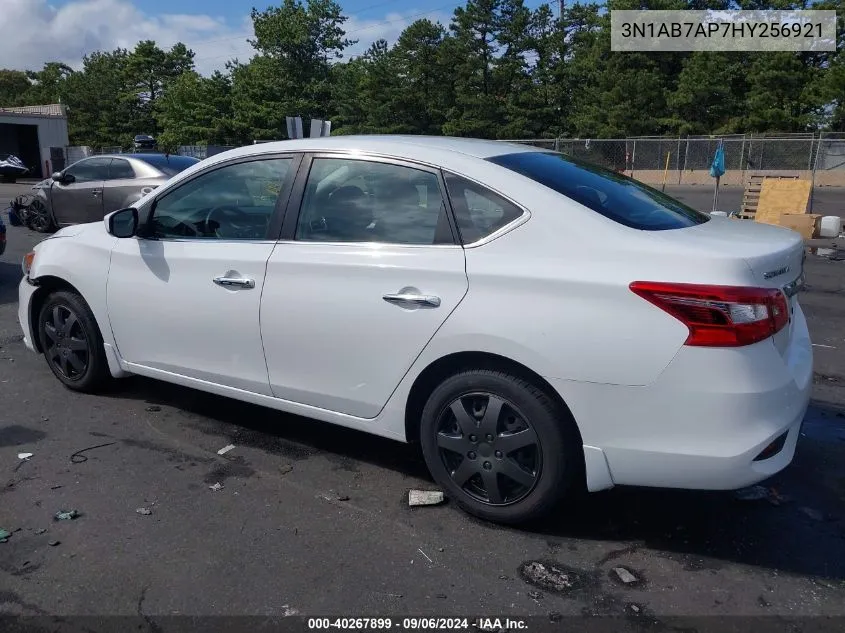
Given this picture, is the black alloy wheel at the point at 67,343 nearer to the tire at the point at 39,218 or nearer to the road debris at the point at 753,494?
the road debris at the point at 753,494

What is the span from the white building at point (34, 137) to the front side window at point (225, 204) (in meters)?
44.9

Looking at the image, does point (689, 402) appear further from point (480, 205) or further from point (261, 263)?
point (261, 263)

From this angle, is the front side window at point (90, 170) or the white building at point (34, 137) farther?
the white building at point (34, 137)

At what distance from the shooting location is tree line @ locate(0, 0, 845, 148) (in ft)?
124

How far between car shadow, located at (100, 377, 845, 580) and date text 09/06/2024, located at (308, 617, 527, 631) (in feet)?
2.03

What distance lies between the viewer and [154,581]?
114 inches

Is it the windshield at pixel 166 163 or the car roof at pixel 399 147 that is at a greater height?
the car roof at pixel 399 147

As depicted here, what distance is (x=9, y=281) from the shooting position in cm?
922

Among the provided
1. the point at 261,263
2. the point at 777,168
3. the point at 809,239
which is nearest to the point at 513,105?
the point at 777,168

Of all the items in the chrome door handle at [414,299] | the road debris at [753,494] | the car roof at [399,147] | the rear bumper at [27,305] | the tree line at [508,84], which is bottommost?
the road debris at [753,494]

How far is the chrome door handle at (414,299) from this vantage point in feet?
10.5

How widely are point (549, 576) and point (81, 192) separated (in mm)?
11685

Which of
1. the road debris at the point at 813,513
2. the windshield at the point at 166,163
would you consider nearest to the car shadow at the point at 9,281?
the windshield at the point at 166,163

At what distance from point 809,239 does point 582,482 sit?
1053cm
